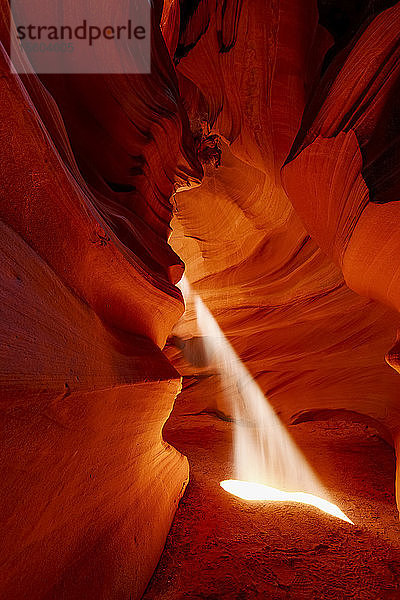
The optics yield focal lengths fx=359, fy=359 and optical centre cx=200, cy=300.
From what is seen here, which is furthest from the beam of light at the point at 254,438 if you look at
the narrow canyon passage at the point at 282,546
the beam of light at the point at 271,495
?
the narrow canyon passage at the point at 282,546

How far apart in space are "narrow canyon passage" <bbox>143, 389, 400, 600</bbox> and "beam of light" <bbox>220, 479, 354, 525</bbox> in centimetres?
11

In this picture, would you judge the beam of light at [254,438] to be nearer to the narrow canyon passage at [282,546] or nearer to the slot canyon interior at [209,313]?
the slot canyon interior at [209,313]

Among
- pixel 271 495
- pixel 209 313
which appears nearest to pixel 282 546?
pixel 271 495

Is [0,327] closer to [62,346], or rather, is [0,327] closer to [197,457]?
[62,346]

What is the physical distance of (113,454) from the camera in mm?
2109

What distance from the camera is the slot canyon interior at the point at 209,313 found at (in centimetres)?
156

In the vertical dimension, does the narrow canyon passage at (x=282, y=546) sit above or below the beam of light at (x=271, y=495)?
above

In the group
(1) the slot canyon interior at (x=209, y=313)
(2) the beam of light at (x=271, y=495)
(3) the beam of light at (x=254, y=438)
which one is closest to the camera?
(1) the slot canyon interior at (x=209, y=313)

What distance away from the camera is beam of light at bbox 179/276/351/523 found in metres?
4.06

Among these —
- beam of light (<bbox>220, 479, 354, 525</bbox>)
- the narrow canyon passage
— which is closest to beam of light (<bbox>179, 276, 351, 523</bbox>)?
beam of light (<bbox>220, 479, 354, 525</bbox>)

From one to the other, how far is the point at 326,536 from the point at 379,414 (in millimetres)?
2636

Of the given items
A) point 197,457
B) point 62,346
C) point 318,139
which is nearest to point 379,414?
point 197,457

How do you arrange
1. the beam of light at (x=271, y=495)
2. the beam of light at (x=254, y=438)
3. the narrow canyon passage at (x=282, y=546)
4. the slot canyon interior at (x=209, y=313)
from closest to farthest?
the slot canyon interior at (x=209, y=313), the narrow canyon passage at (x=282, y=546), the beam of light at (x=271, y=495), the beam of light at (x=254, y=438)

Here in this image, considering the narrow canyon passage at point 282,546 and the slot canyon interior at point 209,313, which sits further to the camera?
the narrow canyon passage at point 282,546
